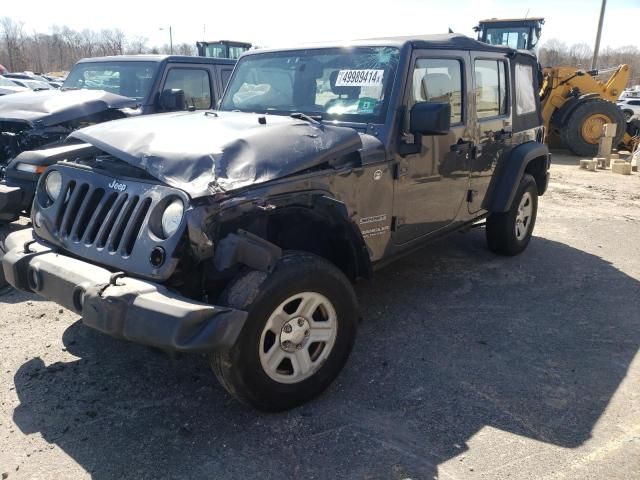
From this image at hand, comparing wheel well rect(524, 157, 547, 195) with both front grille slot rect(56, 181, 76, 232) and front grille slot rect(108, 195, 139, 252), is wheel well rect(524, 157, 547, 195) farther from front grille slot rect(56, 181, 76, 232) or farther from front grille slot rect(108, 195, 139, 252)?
front grille slot rect(56, 181, 76, 232)

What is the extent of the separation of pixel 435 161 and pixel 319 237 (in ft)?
3.96

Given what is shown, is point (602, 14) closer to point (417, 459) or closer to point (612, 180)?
point (612, 180)

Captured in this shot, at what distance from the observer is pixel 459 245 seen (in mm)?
6176

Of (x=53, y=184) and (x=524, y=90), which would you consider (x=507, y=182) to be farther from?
(x=53, y=184)

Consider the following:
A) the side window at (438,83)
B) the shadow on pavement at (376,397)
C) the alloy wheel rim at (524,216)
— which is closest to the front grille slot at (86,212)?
the shadow on pavement at (376,397)

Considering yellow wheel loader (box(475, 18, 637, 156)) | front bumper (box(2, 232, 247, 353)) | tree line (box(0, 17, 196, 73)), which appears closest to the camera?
front bumper (box(2, 232, 247, 353))

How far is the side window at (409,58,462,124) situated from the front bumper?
2.10m

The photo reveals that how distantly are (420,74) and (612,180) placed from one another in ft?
27.3

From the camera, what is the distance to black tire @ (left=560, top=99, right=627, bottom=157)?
13.3m

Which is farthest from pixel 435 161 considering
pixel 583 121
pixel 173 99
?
pixel 583 121

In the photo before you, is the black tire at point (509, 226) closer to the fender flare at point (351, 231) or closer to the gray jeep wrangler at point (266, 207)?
the gray jeep wrangler at point (266, 207)

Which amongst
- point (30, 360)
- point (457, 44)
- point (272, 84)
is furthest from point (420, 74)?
point (30, 360)

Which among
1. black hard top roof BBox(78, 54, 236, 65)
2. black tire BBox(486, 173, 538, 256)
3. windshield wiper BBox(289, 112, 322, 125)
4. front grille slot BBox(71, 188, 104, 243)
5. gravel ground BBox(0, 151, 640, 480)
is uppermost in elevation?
black hard top roof BBox(78, 54, 236, 65)

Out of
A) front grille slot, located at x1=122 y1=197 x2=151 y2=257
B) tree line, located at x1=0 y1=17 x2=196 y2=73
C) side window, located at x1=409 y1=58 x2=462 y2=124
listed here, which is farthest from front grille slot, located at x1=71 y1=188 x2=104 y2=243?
tree line, located at x1=0 y1=17 x2=196 y2=73
